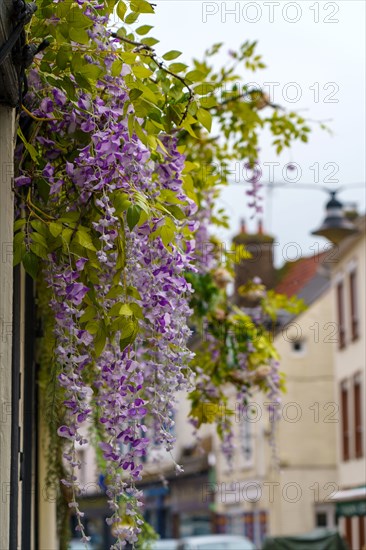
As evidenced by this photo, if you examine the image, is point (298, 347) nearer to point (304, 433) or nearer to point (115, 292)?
point (304, 433)

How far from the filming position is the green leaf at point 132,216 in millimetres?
3711

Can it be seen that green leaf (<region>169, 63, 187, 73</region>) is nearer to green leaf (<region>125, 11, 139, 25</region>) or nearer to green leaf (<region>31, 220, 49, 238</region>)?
green leaf (<region>125, 11, 139, 25</region>)

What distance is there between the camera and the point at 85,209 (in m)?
4.02

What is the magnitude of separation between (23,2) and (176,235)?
1046 millimetres

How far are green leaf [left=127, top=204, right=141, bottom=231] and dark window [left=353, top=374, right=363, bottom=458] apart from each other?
27.9 m

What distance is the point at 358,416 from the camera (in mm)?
31891

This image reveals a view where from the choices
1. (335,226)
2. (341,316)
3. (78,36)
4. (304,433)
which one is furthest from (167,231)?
(304,433)

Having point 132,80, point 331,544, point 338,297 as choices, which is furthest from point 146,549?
point 338,297

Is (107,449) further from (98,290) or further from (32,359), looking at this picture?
(32,359)

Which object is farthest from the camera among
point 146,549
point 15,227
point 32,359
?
point 146,549

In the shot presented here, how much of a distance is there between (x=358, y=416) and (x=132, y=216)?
28.7 metres

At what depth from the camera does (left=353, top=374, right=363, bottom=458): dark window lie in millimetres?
31297

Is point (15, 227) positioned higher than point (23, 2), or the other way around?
point (23, 2)

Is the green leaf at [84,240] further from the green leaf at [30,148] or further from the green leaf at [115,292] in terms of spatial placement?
the green leaf at [30,148]
